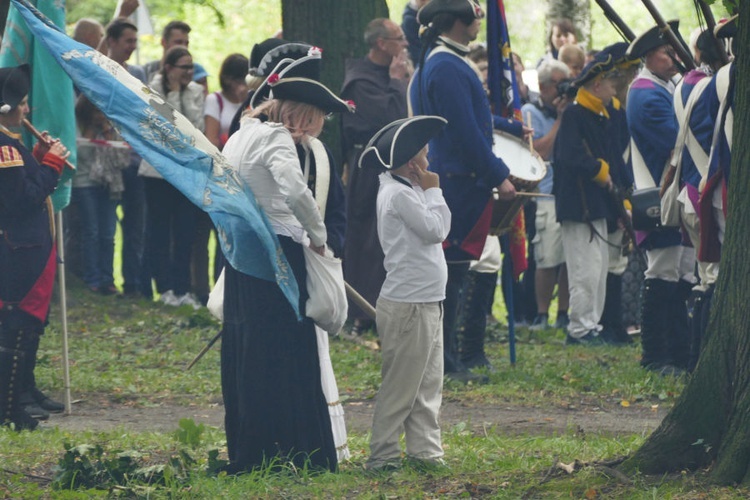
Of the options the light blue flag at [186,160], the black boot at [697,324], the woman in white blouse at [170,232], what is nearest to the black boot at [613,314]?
the black boot at [697,324]

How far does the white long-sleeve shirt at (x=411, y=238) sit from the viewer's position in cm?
689

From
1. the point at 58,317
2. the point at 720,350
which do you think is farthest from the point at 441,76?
the point at 58,317

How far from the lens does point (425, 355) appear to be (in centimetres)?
678

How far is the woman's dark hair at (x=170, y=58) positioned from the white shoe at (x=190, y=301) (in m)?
1.95

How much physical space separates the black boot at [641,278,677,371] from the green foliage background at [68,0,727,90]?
2270cm

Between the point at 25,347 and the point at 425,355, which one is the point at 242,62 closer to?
the point at 25,347

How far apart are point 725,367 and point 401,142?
1925 millimetres

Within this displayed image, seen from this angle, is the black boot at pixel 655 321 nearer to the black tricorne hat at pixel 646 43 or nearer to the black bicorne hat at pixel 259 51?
the black tricorne hat at pixel 646 43

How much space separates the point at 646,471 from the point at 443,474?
102 centimetres

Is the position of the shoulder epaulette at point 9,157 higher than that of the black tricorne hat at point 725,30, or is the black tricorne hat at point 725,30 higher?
the black tricorne hat at point 725,30

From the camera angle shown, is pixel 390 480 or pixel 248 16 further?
pixel 248 16

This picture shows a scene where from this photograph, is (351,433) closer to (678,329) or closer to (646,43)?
(678,329)

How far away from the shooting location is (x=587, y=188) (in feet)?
36.9

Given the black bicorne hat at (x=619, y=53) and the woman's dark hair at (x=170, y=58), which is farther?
the woman's dark hair at (x=170, y=58)
